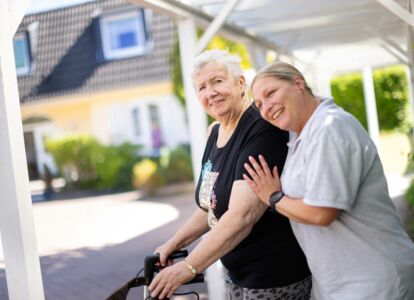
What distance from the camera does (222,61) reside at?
2.62 meters

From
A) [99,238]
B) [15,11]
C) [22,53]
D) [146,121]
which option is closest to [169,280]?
[15,11]

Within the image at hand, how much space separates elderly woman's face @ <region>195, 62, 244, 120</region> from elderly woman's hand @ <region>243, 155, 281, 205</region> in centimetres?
34

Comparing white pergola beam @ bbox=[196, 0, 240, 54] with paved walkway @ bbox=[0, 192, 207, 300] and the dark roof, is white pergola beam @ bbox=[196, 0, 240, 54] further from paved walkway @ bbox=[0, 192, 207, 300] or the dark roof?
the dark roof

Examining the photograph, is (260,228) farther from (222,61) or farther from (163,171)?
(163,171)

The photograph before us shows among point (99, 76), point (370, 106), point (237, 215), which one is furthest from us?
point (99, 76)

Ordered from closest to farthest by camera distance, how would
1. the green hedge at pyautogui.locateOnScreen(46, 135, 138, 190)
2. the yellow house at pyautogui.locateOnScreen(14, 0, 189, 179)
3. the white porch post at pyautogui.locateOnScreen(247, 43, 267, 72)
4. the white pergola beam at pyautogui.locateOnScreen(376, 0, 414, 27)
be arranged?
the white pergola beam at pyautogui.locateOnScreen(376, 0, 414, 27)
the white porch post at pyautogui.locateOnScreen(247, 43, 267, 72)
the green hedge at pyautogui.locateOnScreen(46, 135, 138, 190)
the yellow house at pyautogui.locateOnScreen(14, 0, 189, 179)

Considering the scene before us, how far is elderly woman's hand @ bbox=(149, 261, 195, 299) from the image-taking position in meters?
2.38

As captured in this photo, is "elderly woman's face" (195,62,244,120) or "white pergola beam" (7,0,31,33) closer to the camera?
"elderly woman's face" (195,62,244,120)

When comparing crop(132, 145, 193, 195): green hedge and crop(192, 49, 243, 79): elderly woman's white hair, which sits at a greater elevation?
crop(192, 49, 243, 79): elderly woman's white hair

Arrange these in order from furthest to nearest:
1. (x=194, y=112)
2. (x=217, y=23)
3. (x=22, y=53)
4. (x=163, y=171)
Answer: (x=22, y=53) → (x=163, y=171) → (x=194, y=112) → (x=217, y=23)

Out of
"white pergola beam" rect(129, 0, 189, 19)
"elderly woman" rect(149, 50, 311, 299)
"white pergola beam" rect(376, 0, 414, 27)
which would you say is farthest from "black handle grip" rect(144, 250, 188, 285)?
"white pergola beam" rect(376, 0, 414, 27)

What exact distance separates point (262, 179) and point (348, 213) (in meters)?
0.36

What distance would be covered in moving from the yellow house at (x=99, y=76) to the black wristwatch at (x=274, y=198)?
2012 centimetres

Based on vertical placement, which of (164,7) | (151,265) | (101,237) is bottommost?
(101,237)
